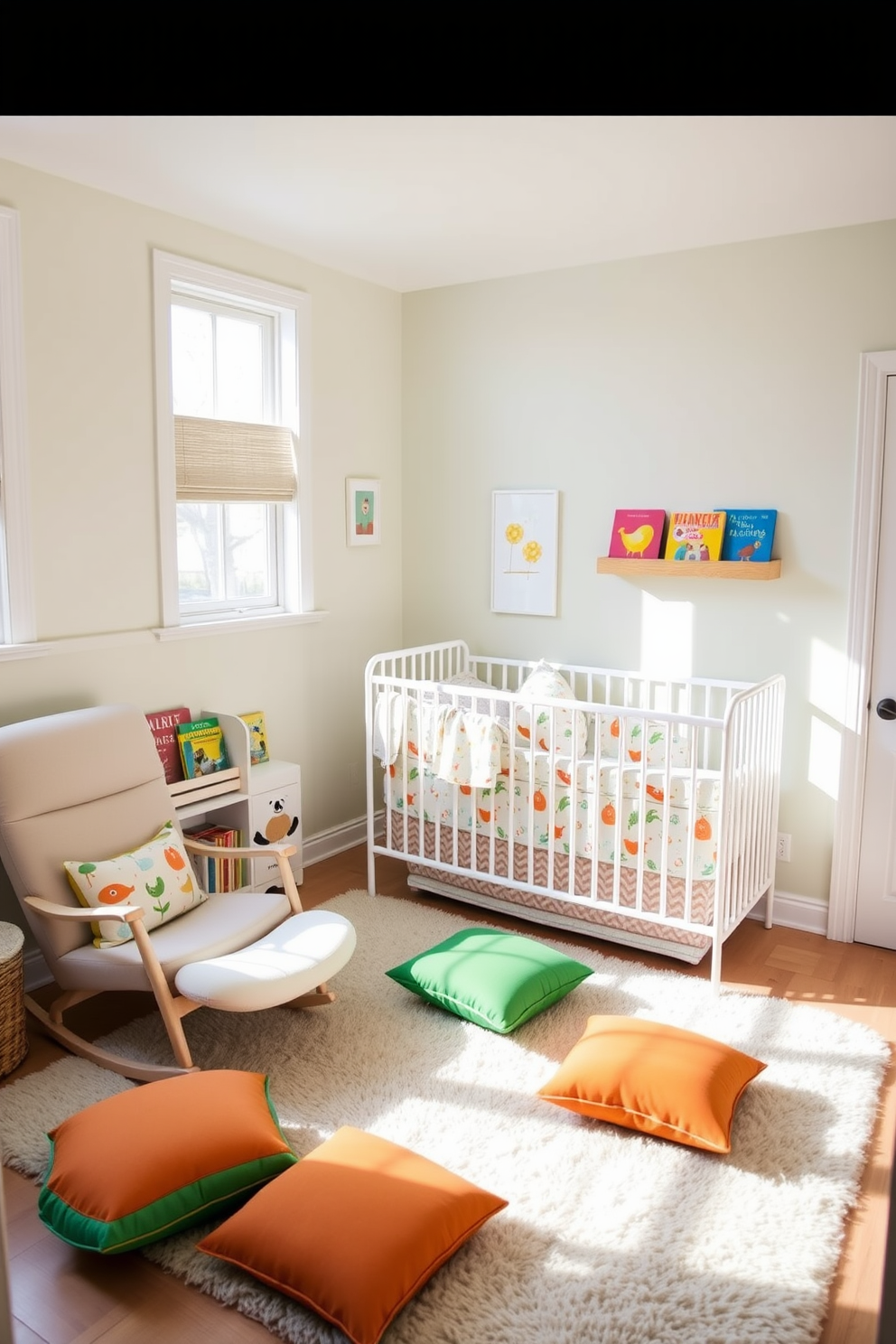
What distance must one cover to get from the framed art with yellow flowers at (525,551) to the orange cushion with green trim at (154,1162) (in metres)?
2.37

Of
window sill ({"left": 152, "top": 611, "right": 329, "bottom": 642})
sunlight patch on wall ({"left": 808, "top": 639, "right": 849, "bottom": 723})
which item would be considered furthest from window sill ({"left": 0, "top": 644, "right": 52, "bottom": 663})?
sunlight patch on wall ({"left": 808, "top": 639, "right": 849, "bottom": 723})

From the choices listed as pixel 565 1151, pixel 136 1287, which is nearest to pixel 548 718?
pixel 565 1151

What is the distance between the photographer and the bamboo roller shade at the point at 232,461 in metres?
3.37

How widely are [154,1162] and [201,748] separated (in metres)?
1.65

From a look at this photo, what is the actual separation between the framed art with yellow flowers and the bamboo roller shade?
2.92 ft

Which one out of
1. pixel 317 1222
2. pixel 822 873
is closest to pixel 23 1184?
pixel 317 1222

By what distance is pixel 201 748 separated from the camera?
11.1 ft

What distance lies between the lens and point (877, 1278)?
1883mm

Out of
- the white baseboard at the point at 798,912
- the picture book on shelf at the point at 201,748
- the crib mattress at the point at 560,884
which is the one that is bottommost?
the white baseboard at the point at 798,912

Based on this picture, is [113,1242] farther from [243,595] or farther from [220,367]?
[220,367]

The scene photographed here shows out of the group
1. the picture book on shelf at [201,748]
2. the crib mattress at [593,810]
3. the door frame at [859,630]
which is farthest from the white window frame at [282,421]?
the door frame at [859,630]

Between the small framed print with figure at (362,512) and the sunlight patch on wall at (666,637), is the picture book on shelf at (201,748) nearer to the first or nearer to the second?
the small framed print with figure at (362,512)

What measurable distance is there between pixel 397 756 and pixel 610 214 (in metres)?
2.00

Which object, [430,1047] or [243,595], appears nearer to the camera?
[430,1047]
